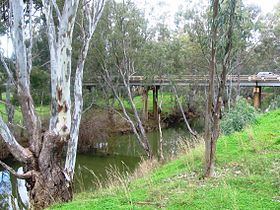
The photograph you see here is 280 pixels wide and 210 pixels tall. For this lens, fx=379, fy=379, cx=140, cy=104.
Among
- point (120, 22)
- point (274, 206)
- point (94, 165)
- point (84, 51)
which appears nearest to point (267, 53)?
point (120, 22)

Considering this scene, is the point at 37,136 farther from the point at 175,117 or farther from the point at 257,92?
the point at 175,117

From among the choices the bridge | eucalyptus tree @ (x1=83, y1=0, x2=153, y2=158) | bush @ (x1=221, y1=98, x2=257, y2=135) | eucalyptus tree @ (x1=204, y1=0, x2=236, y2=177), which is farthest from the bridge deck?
eucalyptus tree @ (x1=204, y1=0, x2=236, y2=177)

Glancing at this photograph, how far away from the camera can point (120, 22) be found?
17.1m

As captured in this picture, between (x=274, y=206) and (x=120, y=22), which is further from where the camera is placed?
(x=120, y=22)

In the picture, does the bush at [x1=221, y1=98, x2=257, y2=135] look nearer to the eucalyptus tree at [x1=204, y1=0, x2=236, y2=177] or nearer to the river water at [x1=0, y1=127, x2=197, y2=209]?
the river water at [x1=0, y1=127, x2=197, y2=209]

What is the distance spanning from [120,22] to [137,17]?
4.73ft

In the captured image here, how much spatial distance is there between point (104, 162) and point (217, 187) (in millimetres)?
12721

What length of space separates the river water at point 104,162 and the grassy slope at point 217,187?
503cm

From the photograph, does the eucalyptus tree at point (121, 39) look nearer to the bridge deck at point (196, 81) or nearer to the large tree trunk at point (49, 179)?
the bridge deck at point (196, 81)

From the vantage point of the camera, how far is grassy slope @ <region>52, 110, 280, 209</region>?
480 centimetres

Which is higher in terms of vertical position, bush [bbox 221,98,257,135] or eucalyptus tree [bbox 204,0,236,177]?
eucalyptus tree [bbox 204,0,236,177]

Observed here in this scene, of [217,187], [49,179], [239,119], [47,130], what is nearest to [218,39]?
[217,187]

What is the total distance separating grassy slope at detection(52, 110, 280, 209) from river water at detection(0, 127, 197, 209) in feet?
16.5

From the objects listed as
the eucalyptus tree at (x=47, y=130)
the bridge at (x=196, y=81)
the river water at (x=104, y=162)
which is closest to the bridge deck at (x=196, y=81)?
the bridge at (x=196, y=81)
